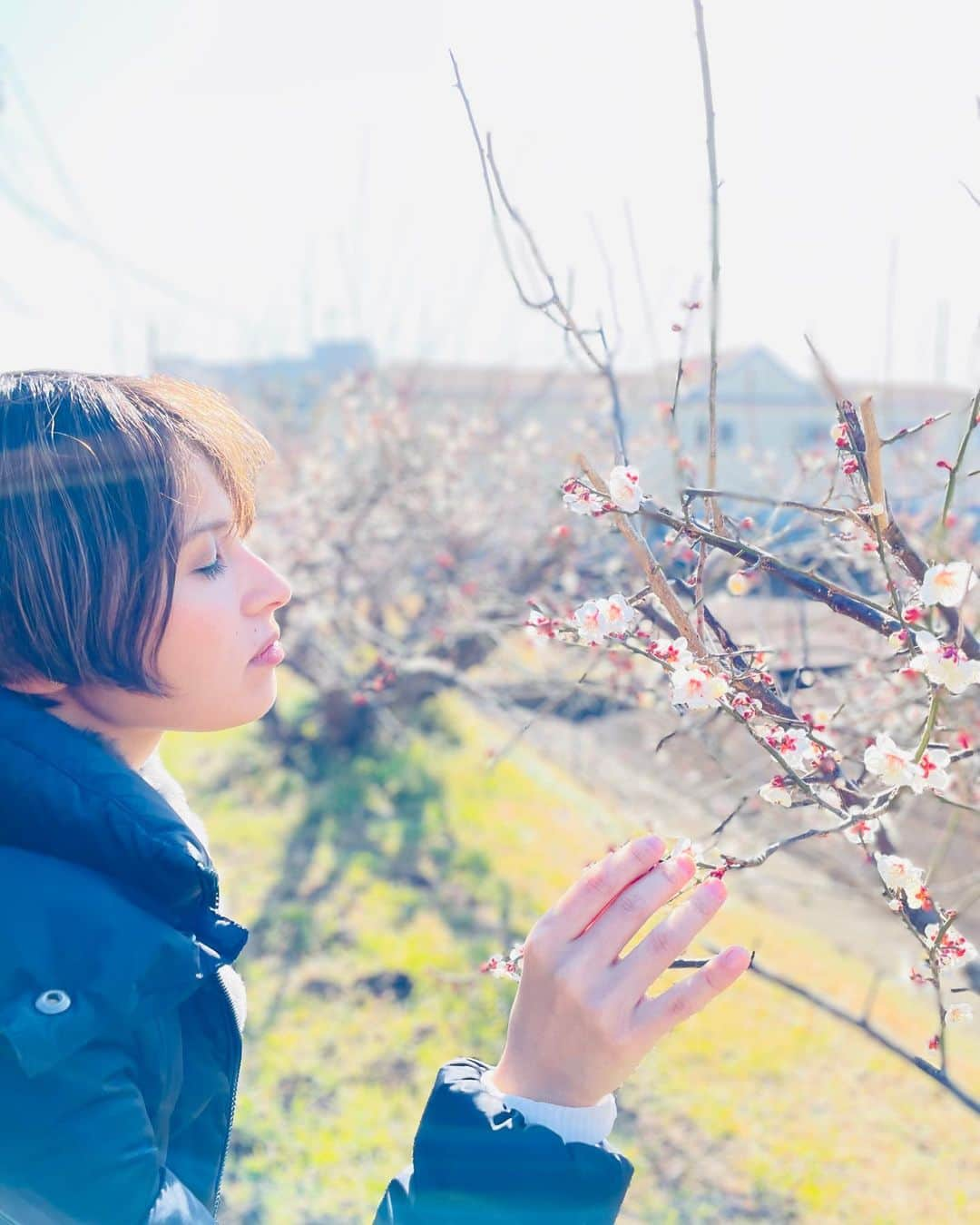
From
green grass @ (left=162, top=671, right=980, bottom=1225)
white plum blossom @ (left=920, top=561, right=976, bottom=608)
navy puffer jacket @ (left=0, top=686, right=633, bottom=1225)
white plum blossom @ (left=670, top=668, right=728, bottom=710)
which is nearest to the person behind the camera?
navy puffer jacket @ (left=0, top=686, right=633, bottom=1225)

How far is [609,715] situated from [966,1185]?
23.5 feet

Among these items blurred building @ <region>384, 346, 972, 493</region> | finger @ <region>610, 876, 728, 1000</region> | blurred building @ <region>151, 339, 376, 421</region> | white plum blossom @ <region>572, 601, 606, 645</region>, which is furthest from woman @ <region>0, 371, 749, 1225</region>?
blurred building @ <region>151, 339, 376, 421</region>

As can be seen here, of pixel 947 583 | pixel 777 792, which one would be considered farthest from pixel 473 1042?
pixel 947 583

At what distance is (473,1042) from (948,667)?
10.2 ft

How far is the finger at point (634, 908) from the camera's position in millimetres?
1061

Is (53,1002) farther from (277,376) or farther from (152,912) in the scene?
(277,376)

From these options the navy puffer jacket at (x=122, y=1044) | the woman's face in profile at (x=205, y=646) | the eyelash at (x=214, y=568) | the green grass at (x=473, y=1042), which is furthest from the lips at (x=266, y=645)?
the green grass at (x=473, y=1042)

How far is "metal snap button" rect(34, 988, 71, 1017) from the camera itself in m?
1.04

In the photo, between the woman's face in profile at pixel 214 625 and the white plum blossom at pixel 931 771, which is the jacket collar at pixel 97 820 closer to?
the woman's face in profile at pixel 214 625

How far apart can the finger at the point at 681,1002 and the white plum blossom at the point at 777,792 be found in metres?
0.35

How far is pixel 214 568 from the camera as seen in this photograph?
53.9 inches

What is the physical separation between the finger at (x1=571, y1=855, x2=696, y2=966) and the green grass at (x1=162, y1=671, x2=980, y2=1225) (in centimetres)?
202

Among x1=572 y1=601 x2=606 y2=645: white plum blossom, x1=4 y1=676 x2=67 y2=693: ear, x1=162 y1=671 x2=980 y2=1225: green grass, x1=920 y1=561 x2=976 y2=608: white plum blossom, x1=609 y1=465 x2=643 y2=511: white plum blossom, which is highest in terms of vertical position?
x1=609 y1=465 x2=643 y2=511: white plum blossom

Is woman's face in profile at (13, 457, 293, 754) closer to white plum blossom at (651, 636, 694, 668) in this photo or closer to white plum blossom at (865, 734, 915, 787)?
white plum blossom at (651, 636, 694, 668)
